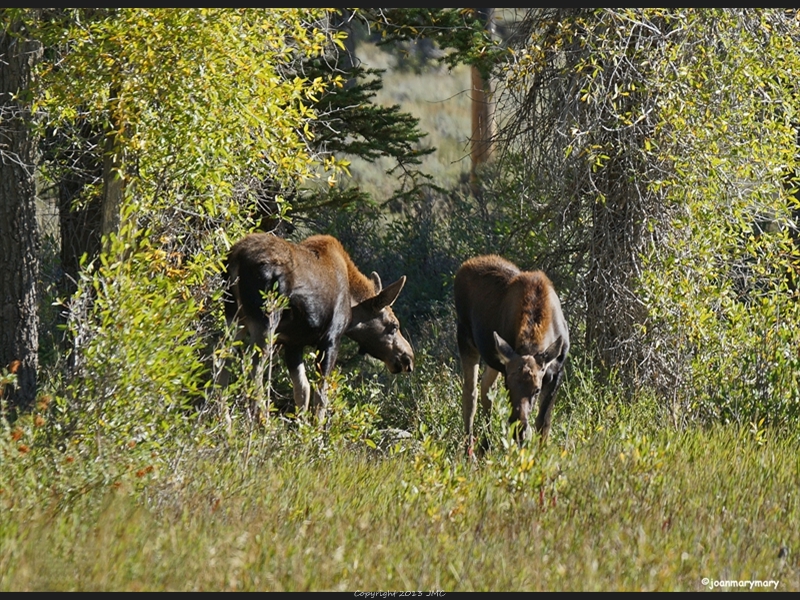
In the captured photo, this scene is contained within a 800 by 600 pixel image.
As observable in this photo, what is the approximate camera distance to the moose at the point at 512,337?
941 centimetres

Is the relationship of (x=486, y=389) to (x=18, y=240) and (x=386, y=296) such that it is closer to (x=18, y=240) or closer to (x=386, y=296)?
(x=386, y=296)

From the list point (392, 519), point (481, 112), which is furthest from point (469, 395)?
point (481, 112)

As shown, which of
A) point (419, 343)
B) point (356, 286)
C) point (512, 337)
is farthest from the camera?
point (419, 343)

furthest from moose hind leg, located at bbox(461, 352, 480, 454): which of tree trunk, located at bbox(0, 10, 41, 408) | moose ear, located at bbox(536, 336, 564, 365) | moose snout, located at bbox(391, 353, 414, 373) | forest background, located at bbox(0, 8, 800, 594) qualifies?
tree trunk, located at bbox(0, 10, 41, 408)

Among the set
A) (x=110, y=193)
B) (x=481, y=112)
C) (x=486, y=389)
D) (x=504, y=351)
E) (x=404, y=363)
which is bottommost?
(x=404, y=363)

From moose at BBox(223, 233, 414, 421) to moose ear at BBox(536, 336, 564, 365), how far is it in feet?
6.37

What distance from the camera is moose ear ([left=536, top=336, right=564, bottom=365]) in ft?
31.0

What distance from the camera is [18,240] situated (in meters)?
11.1

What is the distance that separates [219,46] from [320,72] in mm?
5533

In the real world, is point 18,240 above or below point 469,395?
above

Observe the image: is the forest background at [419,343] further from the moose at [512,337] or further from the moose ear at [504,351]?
the moose ear at [504,351]

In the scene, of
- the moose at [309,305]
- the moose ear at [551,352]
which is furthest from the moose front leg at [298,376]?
the moose ear at [551,352]

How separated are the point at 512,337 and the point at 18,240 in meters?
4.99

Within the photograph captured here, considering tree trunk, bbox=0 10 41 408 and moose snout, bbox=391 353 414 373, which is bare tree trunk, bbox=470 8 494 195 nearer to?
moose snout, bbox=391 353 414 373
